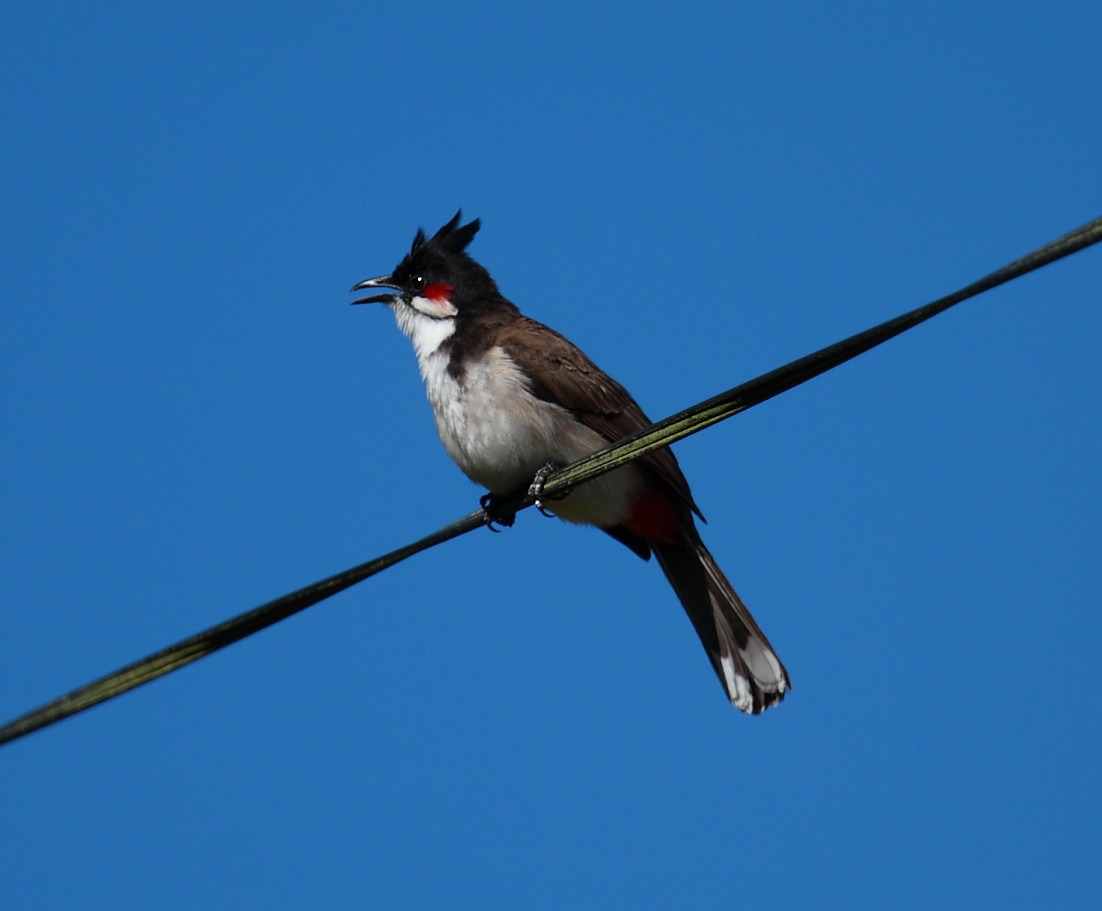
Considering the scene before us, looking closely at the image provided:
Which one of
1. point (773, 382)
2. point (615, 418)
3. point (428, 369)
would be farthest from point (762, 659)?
point (773, 382)

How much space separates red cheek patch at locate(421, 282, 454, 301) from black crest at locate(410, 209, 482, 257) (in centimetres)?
24

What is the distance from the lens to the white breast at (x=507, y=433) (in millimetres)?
5617

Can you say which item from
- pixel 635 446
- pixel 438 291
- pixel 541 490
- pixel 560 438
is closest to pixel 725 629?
pixel 560 438

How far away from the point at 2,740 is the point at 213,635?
1.85ft

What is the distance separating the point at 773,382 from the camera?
3285 mm

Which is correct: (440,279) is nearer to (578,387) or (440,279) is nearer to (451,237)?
(451,237)

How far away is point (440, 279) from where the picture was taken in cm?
644

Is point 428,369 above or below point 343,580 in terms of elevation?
above

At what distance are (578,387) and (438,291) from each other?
0.94 m

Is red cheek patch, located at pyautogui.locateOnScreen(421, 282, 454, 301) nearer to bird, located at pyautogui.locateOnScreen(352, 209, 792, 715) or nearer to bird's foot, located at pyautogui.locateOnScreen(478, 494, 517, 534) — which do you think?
bird, located at pyautogui.locateOnScreen(352, 209, 792, 715)

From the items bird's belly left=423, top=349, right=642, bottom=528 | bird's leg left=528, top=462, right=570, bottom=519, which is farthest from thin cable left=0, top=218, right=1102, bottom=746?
bird's belly left=423, top=349, right=642, bottom=528

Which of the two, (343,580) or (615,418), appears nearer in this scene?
(343,580)

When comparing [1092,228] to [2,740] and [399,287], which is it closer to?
[2,740]

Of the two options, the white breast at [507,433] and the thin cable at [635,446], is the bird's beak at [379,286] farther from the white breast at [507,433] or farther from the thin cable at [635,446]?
the thin cable at [635,446]
